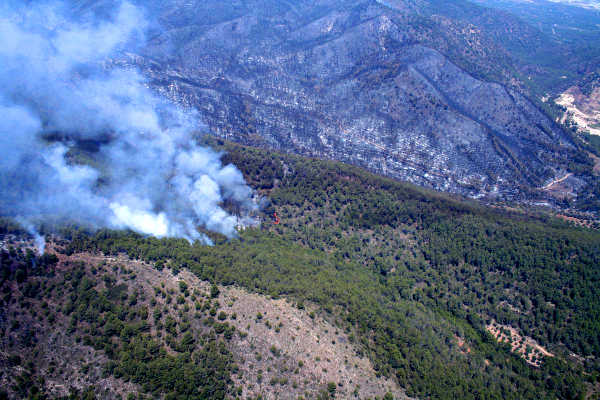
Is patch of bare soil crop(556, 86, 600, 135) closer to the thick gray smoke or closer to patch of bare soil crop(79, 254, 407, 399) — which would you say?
the thick gray smoke

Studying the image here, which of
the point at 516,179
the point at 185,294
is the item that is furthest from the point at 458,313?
the point at 516,179

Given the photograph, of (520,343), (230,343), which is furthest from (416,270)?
(230,343)

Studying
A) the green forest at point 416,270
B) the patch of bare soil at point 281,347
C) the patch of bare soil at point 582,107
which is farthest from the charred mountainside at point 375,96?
the patch of bare soil at point 281,347

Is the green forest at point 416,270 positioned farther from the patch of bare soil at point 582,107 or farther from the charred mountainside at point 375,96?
the patch of bare soil at point 582,107

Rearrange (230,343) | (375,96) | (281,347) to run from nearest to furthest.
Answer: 1. (230,343)
2. (281,347)
3. (375,96)

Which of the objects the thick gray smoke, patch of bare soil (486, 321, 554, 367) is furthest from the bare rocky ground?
patch of bare soil (486, 321, 554, 367)

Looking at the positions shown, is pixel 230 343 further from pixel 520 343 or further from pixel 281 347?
pixel 520 343
